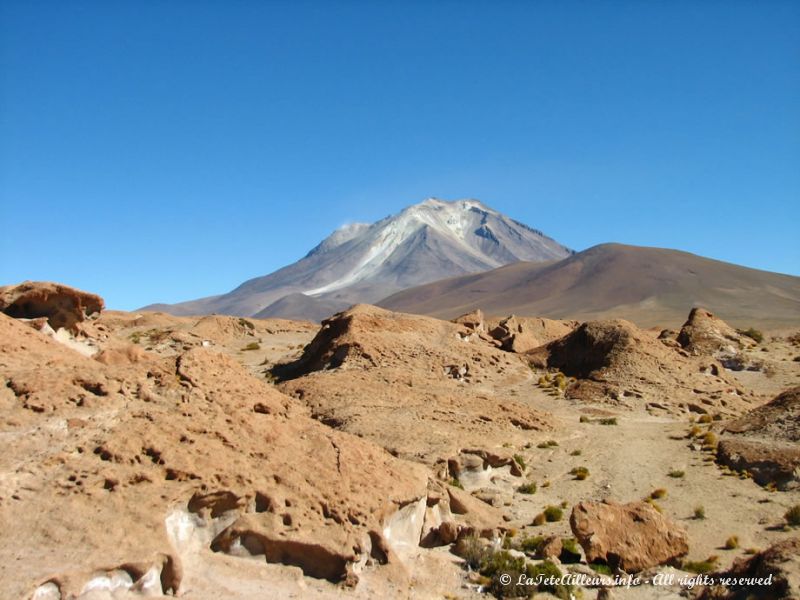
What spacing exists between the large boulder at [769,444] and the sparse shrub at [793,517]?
1.46 meters

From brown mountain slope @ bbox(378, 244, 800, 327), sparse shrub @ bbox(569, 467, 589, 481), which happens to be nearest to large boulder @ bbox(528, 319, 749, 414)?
sparse shrub @ bbox(569, 467, 589, 481)

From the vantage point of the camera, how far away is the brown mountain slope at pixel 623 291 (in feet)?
350

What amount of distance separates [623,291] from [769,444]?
118 metres

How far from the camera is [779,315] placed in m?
95.9

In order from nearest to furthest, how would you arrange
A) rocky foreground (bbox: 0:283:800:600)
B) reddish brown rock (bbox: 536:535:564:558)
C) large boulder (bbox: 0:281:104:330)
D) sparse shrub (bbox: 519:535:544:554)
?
rocky foreground (bbox: 0:283:800:600) < reddish brown rock (bbox: 536:535:564:558) < sparse shrub (bbox: 519:535:544:554) < large boulder (bbox: 0:281:104:330)

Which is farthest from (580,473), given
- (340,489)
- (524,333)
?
(524,333)

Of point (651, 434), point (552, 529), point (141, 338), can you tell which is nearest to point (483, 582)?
point (552, 529)

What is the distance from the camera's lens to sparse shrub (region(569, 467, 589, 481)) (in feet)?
49.4

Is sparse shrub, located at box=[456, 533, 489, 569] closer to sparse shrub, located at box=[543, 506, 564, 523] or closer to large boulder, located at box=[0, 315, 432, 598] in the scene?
large boulder, located at box=[0, 315, 432, 598]

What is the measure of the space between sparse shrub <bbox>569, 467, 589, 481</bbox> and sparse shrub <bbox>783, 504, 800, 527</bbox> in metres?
3.86

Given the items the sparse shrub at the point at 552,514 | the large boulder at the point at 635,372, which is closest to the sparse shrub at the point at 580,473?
the sparse shrub at the point at 552,514

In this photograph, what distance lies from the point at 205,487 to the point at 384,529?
2.33 metres

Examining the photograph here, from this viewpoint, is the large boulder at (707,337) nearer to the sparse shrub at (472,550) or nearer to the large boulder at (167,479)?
the sparse shrub at (472,550)

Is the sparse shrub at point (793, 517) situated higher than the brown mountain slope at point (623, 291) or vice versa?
the brown mountain slope at point (623, 291)
